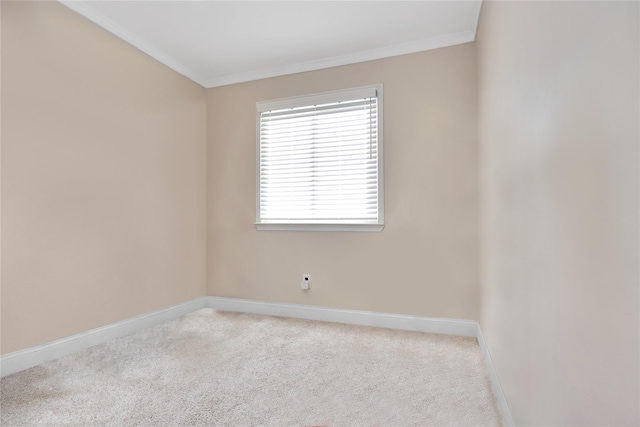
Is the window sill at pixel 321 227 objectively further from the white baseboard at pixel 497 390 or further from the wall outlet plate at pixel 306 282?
the white baseboard at pixel 497 390

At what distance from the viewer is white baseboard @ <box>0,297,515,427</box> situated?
1954 millimetres

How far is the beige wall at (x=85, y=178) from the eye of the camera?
6.55ft

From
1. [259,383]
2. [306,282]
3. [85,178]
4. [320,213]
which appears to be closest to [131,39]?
[85,178]

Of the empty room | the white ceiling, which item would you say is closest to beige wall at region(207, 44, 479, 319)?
the empty room

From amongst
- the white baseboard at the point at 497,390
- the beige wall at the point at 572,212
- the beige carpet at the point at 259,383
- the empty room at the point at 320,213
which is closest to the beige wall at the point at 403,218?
the empty room at the point at 320,213

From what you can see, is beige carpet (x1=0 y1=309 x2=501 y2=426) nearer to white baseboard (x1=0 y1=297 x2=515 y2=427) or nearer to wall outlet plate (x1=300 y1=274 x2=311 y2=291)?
white baseboard (x1=0 y1=297 x2=515 y2=427)

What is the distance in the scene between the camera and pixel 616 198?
0.57 meters

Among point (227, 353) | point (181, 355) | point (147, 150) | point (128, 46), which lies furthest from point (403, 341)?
point (128, 46)

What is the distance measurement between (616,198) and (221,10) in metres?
2.66

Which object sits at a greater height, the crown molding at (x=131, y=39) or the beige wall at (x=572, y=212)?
the crown molding at (x=131, y=39)

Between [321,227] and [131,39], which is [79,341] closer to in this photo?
[321,227]

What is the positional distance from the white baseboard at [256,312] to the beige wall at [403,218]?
0.25 ft

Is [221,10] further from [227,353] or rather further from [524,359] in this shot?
[524,359]

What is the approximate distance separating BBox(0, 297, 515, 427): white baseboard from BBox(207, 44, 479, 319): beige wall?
75 millimetres
